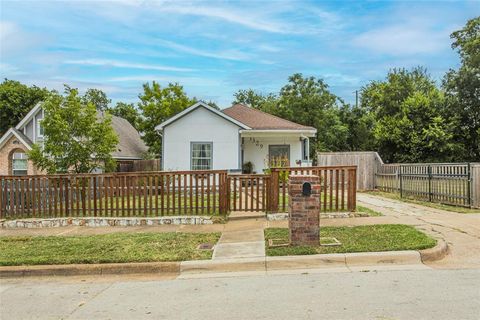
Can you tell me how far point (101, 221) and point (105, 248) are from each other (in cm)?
322

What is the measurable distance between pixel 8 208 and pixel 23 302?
23.4ft

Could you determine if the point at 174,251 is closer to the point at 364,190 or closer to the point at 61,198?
the point at 61,198

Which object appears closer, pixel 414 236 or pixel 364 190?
pixel 414 236

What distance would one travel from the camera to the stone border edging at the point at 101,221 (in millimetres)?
10688

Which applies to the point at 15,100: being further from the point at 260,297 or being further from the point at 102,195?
the point at 260,297

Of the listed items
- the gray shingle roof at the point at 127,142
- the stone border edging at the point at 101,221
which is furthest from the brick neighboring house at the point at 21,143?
the stone border edging at the point at 101,221

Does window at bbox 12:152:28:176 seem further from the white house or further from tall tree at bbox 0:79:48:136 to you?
tall tree at bbox 0:79:48:136

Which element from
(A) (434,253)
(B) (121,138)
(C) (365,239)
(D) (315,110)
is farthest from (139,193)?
(D) (315,110)

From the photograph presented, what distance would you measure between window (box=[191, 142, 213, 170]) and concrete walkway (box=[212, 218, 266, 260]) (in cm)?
854

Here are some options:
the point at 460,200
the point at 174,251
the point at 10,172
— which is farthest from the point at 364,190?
the point at 10,172

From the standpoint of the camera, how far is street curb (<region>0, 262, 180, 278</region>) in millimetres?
6832

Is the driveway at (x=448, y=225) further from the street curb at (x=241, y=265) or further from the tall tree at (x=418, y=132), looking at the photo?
the tall tree at (x=418, y=132)

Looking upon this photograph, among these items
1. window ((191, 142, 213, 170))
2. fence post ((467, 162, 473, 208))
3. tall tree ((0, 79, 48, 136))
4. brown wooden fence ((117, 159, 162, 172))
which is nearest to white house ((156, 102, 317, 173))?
window ((191, 142, 213, 170))

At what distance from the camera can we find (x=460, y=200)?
1276 cm
